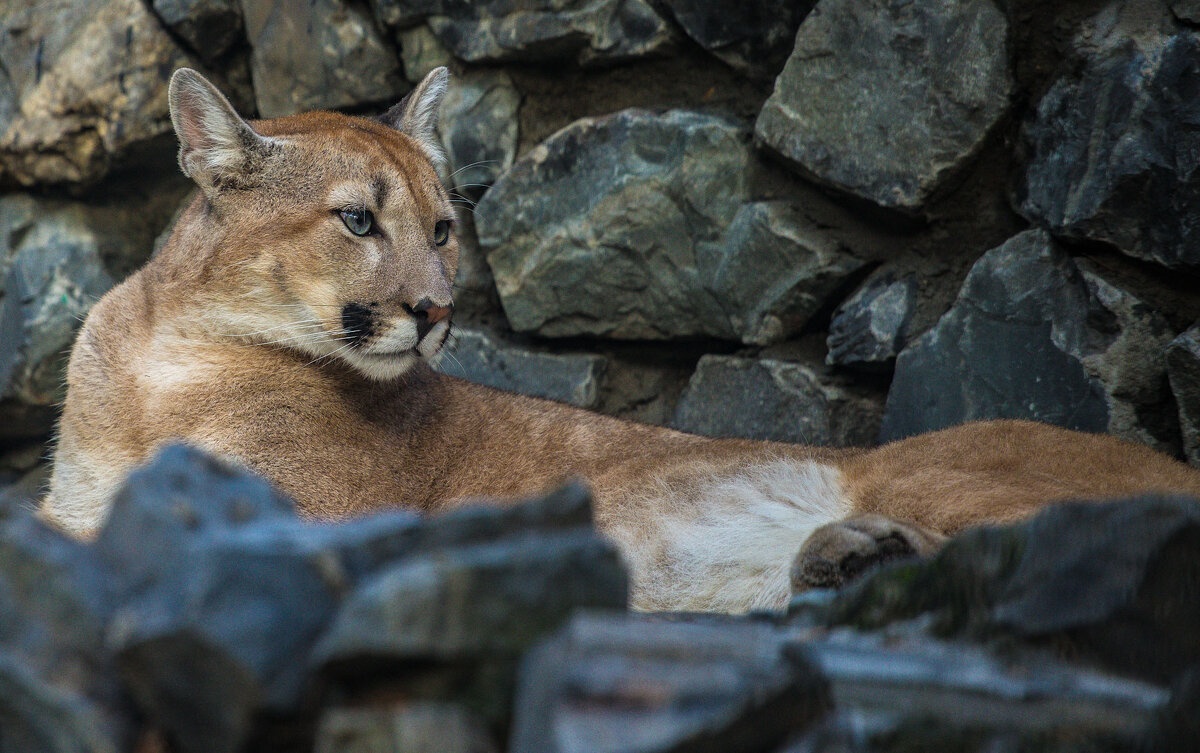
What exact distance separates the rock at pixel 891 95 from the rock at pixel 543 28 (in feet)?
1.98

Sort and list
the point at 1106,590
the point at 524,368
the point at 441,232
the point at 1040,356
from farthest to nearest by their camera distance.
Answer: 1. the point at 524,368
2. the point at 441,232
3. the point at 1040,356
4. the point at 1106,590

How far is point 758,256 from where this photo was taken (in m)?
3.78

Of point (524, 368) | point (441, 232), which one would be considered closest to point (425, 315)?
point (441, 232)

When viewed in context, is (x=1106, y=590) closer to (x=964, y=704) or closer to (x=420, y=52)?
(x=964, y=704)

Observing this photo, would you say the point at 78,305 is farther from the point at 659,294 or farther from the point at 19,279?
the point at 659,294

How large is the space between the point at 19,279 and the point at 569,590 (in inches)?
188

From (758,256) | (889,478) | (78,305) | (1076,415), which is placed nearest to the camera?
(889,478)

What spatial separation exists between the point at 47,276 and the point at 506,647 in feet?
15.4

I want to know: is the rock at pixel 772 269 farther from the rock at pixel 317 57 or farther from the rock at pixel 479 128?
the rock at pixel 317 57

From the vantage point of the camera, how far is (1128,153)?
299cm

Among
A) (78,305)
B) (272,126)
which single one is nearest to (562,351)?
(272,126)

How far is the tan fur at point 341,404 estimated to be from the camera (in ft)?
9.87

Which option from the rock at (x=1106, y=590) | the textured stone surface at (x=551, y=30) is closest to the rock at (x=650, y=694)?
the rock at (x=1106, y=590)

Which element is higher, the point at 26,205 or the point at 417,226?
the point at 417,226
